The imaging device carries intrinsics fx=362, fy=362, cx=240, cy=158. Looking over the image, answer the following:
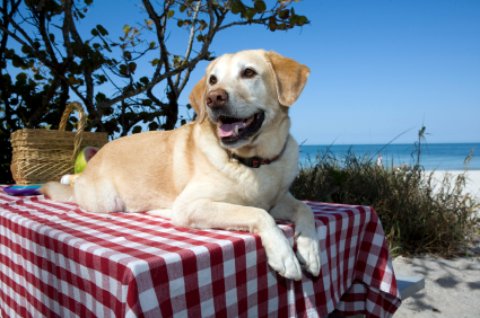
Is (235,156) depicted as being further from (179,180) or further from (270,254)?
(270,254)

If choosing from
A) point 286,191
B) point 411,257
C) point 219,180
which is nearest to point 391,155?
point 411,257

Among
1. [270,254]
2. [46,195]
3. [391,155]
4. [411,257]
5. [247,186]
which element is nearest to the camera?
[270,254]

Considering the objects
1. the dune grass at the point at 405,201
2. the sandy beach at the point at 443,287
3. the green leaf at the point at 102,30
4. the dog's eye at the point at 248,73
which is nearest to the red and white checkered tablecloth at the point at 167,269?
the dog's eye at the point at 248,73

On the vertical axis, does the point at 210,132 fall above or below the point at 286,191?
above

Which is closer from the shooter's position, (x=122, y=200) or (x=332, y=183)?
(x=122, y=200)

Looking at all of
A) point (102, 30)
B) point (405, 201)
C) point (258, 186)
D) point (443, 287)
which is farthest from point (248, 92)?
point (102, 30)

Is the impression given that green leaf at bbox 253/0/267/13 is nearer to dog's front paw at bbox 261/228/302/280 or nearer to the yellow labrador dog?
the yellow labrador dog

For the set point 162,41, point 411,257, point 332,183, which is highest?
point 162,41

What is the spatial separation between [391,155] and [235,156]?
4250mm

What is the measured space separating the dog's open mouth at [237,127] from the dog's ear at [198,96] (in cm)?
29

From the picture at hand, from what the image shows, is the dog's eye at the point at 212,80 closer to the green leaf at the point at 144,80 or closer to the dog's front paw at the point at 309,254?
the dog's front paw at the point at 309,254

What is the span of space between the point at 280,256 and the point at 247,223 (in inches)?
7.4

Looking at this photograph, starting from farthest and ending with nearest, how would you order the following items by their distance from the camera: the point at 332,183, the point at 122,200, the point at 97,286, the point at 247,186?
the point at 332,183 → the point at 122,200 → the point at 247,186 → the point at 97,286

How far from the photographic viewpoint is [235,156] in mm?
1772
